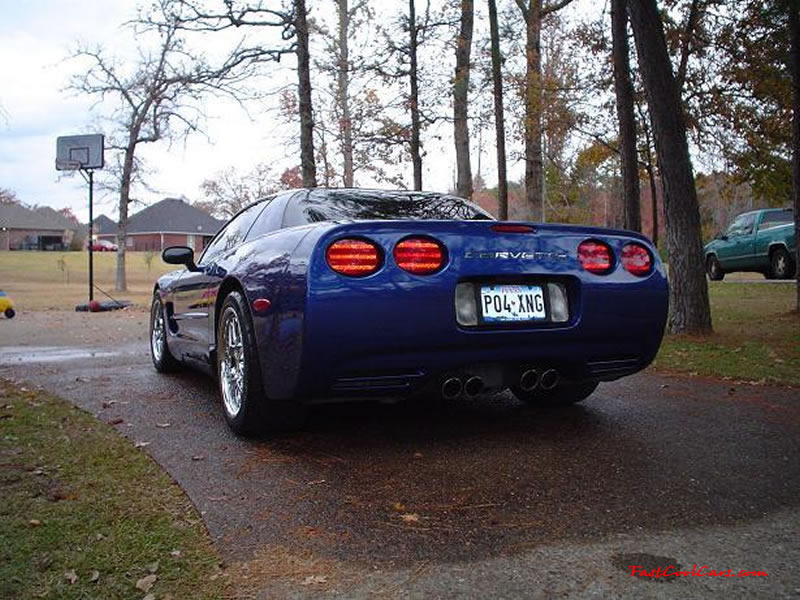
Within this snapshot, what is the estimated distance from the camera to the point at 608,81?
1551 centimetres

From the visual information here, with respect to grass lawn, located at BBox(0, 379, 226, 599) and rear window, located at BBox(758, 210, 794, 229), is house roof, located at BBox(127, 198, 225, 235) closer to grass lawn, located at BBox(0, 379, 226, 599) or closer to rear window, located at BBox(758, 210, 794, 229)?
rear window, located at BBox(758, 210, 794, 229)

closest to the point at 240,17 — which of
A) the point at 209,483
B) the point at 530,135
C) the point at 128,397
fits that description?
the point at 530,135

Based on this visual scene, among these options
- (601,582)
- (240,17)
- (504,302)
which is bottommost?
(601,582)

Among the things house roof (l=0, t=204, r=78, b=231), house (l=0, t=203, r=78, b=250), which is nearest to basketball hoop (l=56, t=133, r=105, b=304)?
house (l=0, t=203, r=78, b=250)

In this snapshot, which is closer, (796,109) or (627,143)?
(796,109)

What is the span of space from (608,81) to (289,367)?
14.3m

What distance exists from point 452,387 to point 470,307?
0.38 metres

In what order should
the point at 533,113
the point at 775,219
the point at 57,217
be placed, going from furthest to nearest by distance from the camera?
the point at 57,217 → the point at 775,219 → the point at 533,113

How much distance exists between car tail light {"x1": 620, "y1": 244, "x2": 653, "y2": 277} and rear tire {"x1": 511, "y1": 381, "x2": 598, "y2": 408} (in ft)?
3.08

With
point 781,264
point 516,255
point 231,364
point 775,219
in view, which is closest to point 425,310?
point 516,255

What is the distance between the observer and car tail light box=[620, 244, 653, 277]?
11.8ft

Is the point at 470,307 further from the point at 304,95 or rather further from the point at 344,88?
the point at 344,88

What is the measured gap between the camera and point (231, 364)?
393 centimetres

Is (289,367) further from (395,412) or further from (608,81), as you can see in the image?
(608,81)
